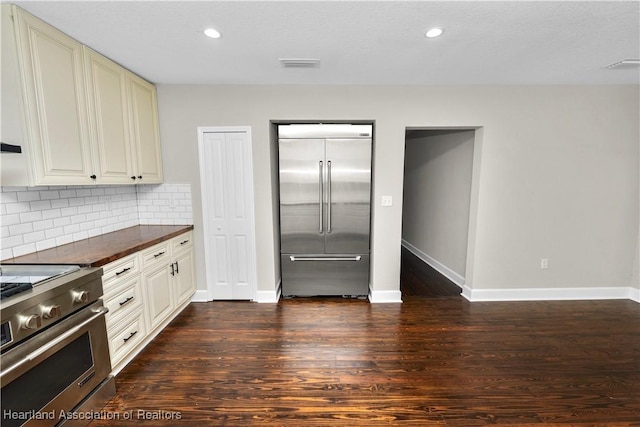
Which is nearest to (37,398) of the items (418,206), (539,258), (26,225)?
(26,225)

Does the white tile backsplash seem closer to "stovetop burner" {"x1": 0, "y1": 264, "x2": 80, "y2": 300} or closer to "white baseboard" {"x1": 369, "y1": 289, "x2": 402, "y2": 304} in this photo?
"stovetop burner" {"x1": 0, "y1": 264, "x2": 80, "y2": 300}

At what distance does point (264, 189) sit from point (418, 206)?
10.1 ft

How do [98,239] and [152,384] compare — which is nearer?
[152,384]

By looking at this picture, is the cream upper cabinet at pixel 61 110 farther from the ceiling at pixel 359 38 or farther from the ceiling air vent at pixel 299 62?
the ceiling air vent at pixel 299 62

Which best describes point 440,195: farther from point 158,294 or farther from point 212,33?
point 158,294

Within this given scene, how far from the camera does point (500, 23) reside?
1765mm

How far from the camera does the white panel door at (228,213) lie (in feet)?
9.93

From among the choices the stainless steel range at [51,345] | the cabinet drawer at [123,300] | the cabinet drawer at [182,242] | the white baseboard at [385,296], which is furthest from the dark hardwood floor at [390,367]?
the cabinet drawer at [182,242]

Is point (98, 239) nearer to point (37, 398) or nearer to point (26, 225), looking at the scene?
point (26, 225)

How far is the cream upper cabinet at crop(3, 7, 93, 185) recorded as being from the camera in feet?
5.44

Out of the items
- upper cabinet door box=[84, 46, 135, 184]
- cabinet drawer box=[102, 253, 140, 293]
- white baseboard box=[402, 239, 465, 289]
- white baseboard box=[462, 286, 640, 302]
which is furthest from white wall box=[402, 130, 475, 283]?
upper cabinet door box=[84, 46, 135, 184]

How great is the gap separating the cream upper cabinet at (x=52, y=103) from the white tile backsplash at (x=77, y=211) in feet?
1.23

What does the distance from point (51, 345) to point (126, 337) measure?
76 centimetres

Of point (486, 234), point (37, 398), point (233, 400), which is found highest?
point (486, 234)
